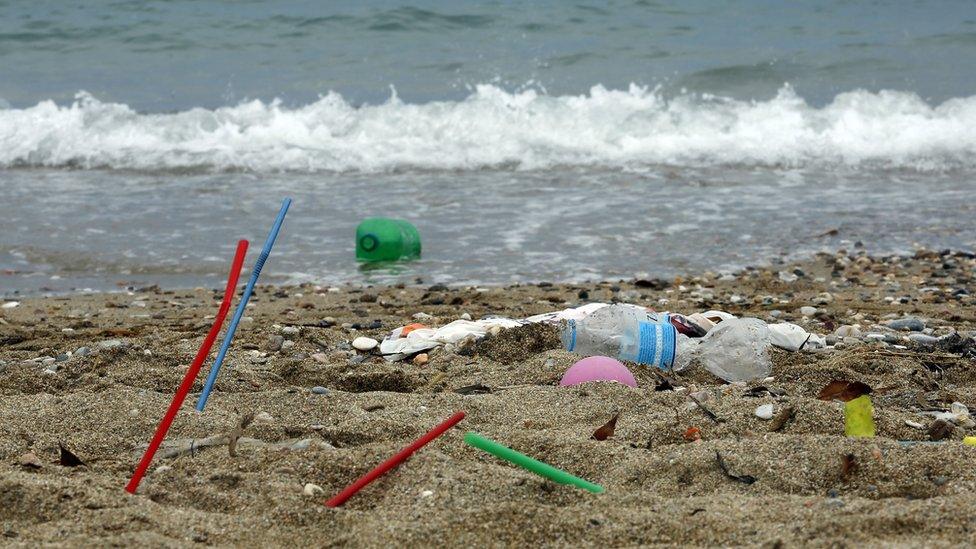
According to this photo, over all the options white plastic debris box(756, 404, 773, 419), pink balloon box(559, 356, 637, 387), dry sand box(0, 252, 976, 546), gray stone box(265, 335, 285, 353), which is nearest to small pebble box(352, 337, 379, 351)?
dry sand box(0, 252, 976, 546)

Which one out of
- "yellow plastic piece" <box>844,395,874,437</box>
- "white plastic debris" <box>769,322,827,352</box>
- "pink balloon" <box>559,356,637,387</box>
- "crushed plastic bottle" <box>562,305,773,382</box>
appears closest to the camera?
"yellow plastic piece" <box>844,395,874,437</box>

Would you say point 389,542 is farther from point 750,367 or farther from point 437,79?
point 437,79

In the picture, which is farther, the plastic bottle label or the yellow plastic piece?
the plastic bottle label

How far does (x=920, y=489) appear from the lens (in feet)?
9.88

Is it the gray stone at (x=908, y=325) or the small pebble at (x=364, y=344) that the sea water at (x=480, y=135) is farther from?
the small pebble at (x=364, y=344)

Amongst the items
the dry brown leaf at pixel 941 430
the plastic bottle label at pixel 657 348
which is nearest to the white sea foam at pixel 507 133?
the plastic bottle label at pixel 657 348

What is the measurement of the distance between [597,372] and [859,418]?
980mm

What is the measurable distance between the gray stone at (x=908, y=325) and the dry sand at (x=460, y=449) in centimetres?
13

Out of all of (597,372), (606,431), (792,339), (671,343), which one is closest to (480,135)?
(792,339)

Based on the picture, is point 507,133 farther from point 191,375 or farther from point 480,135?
point 191,375

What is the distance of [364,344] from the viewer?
502 centimetres

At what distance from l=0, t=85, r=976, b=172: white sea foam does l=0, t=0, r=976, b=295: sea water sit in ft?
0.15

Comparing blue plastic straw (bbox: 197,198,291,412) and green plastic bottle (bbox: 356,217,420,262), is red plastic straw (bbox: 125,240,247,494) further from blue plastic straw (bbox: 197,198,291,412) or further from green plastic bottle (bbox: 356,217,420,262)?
green plastic bottle (bbox: 356,217,420,262)

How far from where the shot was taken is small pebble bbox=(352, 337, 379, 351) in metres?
4.99
